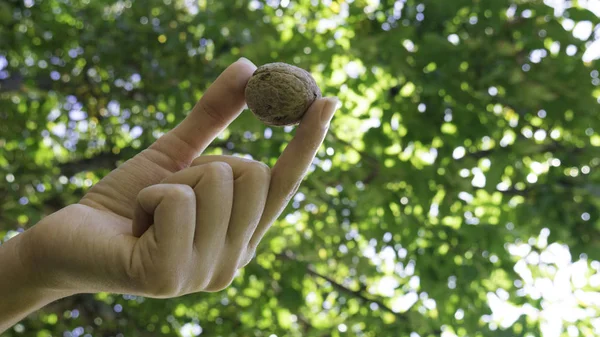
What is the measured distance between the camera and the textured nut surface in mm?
1399

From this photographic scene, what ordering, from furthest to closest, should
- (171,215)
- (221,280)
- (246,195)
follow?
(221,280), (246,195), (171,215)

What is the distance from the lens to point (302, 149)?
115 cm

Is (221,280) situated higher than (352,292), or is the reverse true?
(221,280)

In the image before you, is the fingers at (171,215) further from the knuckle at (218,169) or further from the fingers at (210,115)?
the fingers at (210,115)

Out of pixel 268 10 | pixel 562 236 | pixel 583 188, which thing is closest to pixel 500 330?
pixel 562 236

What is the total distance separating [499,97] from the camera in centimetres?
279

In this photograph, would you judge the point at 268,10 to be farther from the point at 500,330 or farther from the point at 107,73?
the point at 500,330

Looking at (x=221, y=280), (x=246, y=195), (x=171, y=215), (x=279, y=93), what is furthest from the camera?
(x=279, y=93)

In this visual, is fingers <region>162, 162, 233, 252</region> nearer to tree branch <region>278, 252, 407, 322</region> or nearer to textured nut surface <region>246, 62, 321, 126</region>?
textured nut surface <region>246, 62, 321, 126</region>

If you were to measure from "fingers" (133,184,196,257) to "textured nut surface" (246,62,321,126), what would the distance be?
1.35 ft

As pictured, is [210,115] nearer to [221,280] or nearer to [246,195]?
[246,195]

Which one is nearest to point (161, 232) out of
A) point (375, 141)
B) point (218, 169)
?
point (218, 169)

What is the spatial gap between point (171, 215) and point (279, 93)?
52 cm

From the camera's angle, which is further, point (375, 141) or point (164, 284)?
point (375, 141)
